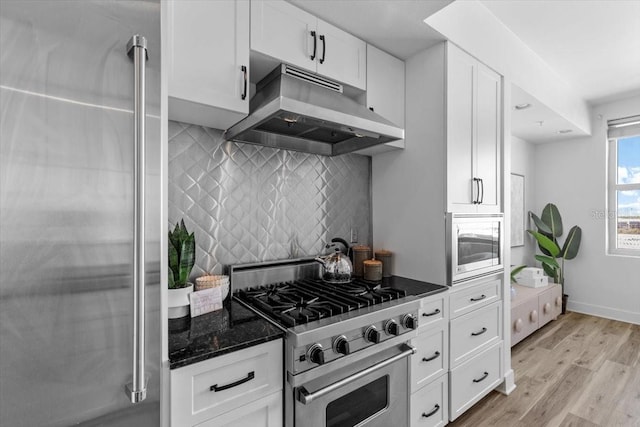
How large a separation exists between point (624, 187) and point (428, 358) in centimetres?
413

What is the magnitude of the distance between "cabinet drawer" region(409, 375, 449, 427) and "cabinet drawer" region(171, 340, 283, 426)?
93cm

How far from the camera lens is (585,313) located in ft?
13.6

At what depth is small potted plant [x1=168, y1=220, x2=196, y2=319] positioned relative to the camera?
1.29 m

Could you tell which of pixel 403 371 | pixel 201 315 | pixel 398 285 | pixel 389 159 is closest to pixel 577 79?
pixel 389 159

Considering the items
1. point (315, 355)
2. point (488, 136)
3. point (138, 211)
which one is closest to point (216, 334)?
point (315, 355)

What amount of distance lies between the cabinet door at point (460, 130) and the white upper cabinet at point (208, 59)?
124 centimetres

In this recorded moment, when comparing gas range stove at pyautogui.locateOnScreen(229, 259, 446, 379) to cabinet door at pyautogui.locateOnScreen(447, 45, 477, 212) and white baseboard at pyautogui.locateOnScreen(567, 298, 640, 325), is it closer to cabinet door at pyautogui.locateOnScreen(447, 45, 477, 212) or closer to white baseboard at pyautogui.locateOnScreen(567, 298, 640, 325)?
cabinet door at pyautogui.locateOnScreen(447, 45, 477, 212)

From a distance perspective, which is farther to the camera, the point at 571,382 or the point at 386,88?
the point at 571,382

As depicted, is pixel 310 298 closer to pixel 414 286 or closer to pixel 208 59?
pixel 414 286

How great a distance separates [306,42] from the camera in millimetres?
1625

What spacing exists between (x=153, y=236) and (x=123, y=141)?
Result: 0.26 m

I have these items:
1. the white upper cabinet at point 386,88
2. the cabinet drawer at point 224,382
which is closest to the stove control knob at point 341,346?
the cabinet drawer at point 224,382

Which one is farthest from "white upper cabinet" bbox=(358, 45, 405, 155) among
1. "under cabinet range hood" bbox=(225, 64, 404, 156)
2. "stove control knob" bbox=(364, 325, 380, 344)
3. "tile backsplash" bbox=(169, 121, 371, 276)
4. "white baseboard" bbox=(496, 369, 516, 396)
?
"white baseboard" bbox=(496, 369, 516, 396)

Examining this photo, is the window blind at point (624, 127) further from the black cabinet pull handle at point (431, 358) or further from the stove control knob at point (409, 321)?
the stove control knob at point (409, 321)
